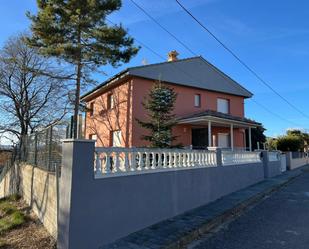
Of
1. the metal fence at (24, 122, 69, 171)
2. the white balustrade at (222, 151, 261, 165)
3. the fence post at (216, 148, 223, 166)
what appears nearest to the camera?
the metal fence at (24, 122, 69, 171)

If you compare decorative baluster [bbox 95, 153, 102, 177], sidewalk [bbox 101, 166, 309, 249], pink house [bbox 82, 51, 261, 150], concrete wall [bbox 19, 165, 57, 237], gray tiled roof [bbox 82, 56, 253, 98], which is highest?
gray tiled roof [bbox 82, 56, 253, 98]

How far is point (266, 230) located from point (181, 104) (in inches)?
516

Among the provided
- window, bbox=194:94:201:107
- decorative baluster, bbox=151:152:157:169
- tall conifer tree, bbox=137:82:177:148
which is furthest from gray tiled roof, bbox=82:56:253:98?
decorative baluster, bbox=151:152:157:169

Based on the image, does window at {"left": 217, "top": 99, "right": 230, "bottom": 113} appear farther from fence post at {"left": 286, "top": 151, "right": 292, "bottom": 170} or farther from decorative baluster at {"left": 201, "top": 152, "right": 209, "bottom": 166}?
decorative baluster at {"left": 201, "top": 152, "right": 209, "bottom": 166}

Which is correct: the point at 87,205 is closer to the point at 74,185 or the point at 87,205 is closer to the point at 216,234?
the point at 74,185

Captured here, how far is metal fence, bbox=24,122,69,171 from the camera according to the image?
23.8ft

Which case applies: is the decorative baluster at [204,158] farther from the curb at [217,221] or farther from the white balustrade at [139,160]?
the curb at [217,221]

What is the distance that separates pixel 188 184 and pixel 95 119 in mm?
15554

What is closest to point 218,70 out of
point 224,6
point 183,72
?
point 183,72

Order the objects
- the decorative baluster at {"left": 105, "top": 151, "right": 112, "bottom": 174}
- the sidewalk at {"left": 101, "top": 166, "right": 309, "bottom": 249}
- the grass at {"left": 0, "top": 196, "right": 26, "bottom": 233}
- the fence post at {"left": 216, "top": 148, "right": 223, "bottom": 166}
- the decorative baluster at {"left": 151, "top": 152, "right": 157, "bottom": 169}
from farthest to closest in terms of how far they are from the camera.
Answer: the fence post at {"left": 216, "top": 148, "right": 223, "bottom": 166} → the grass at {"left": 0, "top": 196, "right": 26, "bottom": 233} → the decorative baluster at {"left": 151, "top": 152, "right": 157, "bottom": 169} → the decorative baluster at {"left": 105, "top": 151, "right": 112, "bottom": 174} → the sidewalk at {"left": 101, "top": 166, "right": 309, "bottom": 249}

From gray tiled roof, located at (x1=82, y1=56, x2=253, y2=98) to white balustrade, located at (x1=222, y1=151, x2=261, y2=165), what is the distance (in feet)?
21.6

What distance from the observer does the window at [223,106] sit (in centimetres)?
2152

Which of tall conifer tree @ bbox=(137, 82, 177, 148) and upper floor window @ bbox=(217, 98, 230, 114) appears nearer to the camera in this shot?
tall conifer tree @ bbox=(137, 82, 177, 148)

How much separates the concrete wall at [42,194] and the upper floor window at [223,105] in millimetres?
14956
